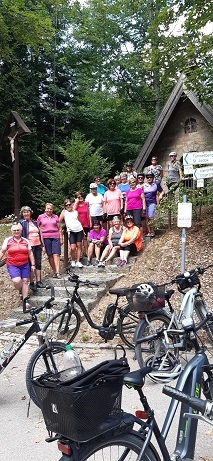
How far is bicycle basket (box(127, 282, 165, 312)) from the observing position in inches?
187

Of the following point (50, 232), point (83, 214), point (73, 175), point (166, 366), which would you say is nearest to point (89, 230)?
point (83, 214)

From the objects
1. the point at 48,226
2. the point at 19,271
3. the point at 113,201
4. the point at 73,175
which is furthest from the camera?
the point at 73,175

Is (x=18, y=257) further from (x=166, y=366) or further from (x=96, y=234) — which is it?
(x=166, y=366)

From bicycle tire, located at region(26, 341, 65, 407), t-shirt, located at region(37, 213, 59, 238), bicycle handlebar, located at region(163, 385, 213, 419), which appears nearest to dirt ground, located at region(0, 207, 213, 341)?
t-shirt, located at region(37, 213, 59, 238)

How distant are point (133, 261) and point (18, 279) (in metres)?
2.82

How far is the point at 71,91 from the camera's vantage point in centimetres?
2383

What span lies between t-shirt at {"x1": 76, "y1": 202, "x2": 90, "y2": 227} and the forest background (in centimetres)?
631

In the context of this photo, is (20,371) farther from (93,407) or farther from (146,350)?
(93,407)

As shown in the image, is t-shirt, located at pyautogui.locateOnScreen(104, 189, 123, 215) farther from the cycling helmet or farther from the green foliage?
the green foliage

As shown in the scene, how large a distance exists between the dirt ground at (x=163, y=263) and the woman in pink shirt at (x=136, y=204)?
745 mm

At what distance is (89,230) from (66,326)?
13.4ft

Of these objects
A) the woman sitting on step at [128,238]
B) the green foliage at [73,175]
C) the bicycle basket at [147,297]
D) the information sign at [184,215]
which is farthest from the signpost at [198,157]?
the green foliage at [73,175]

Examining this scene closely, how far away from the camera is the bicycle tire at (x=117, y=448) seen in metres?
1.93

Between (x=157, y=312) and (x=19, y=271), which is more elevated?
(x=19, y=271)
